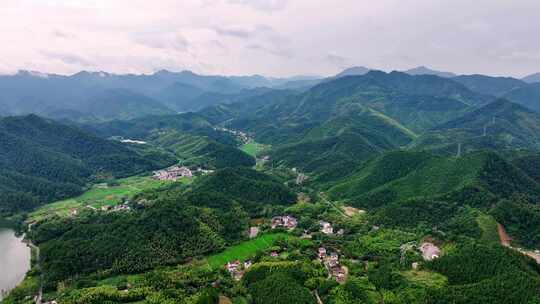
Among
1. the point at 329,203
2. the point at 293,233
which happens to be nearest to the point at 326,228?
the point at 293,233

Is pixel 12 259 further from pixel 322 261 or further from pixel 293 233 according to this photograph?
pixel 322 261

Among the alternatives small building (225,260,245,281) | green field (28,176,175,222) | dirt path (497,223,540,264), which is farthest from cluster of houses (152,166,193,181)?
dirt path (497,223,540,264)

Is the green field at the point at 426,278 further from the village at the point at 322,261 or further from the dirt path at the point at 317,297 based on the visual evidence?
the dirt path at the point at 317,297

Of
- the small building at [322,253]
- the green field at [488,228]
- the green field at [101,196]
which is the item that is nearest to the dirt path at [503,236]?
the green field at [488,228]

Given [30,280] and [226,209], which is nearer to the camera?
[30,280]

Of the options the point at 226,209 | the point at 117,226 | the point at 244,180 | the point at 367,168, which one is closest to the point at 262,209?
the point at 226,209

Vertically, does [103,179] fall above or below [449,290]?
below

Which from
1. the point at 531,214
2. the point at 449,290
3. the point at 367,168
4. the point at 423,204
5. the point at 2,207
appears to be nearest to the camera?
the point at 449,290

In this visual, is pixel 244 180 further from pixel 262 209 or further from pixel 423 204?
pixel 423 204
